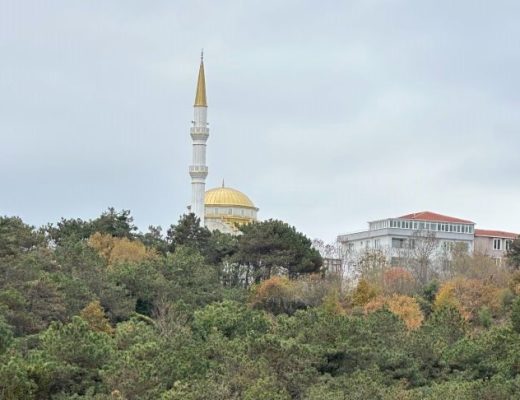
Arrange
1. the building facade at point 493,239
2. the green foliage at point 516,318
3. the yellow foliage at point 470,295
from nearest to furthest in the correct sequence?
the green foliage at point 516,318, the yellow foliage at point 470,295, the building facade at point 493,239

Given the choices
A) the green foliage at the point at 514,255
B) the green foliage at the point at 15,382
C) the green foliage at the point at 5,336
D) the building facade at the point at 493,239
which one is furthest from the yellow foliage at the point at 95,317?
the building facade at the point at 493,239

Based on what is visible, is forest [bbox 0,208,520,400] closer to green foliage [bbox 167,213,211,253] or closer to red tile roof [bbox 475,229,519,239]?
green foliage [bbox 167,213,211,253]

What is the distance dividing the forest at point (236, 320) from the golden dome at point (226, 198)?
16.7 meters

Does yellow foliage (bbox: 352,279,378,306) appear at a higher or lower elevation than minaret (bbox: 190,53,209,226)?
lower

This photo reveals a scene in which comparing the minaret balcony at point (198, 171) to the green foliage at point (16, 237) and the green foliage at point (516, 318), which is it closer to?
the green foliage at point (16, 237)

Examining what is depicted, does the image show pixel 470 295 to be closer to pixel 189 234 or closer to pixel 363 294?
pixel 363 294

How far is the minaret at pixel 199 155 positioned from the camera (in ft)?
237

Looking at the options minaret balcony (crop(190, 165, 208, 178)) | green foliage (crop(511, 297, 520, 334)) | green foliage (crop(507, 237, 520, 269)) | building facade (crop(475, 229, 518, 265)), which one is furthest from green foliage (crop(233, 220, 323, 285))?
building facade (crop(475, 229, 518, 265))

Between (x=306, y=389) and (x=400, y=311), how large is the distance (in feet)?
52.9

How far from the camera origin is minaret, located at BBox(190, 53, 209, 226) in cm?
7225

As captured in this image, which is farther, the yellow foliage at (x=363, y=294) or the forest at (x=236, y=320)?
the yellow foliage at (x=363, y=294)

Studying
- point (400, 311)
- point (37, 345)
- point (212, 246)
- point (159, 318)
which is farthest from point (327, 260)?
point (37, 345)

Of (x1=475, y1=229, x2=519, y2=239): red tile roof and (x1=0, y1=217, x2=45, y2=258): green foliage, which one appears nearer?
(x1=0, y1=217, x2=45, y2=258): green foliage

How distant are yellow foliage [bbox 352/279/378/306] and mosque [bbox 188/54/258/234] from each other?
16.3m
